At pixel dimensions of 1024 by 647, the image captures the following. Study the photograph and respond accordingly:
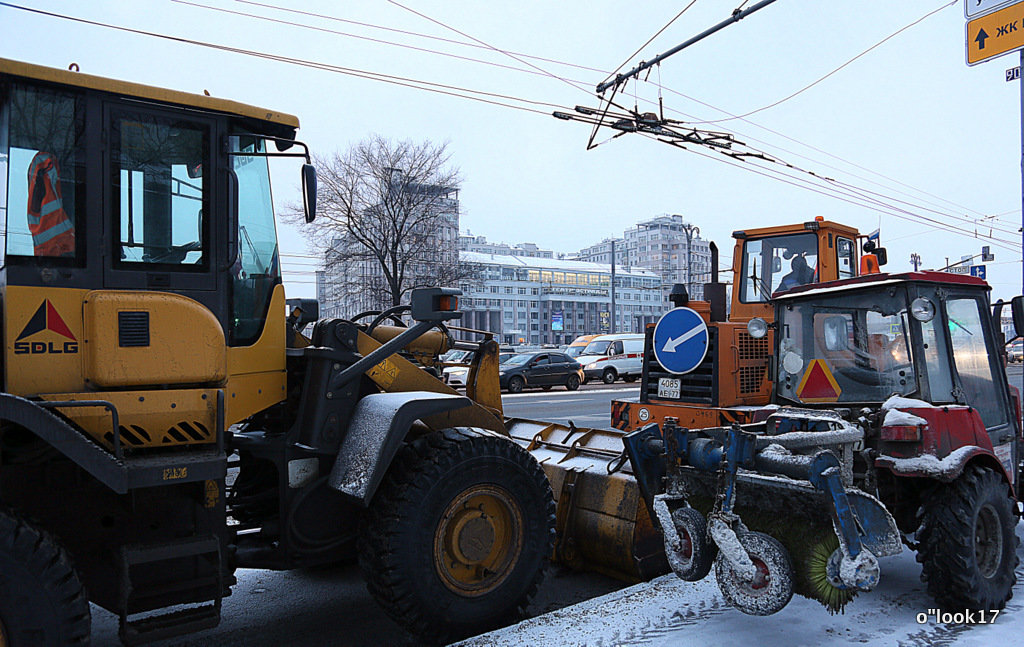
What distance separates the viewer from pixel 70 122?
10.9 ft

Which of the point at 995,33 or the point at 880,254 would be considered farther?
the point at 880,254

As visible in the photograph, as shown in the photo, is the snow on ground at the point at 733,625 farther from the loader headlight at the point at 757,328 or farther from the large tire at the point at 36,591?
the loader headlight at the point at 757,328

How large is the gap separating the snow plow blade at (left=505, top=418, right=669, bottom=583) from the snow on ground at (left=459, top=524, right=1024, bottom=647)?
50 cm

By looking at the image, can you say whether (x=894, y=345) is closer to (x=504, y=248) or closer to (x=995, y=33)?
(x=995, y=33)

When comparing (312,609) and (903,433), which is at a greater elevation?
(903,433)

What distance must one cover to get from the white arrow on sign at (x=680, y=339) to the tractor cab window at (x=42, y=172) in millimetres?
5024

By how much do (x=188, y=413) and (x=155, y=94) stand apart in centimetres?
162

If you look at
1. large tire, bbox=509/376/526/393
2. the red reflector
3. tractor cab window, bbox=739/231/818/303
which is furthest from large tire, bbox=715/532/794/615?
large tire, bbox=509/376/526/393

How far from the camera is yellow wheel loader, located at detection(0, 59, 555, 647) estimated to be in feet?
10.3

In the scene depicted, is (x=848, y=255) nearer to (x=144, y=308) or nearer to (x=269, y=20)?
(x=144, y=308)

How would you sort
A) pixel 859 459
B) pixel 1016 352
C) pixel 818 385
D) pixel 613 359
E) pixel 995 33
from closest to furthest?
pixel 859 459 < pixel 818 385 < pixel 995 33 < pixel 613 359 < pixel 1016 352

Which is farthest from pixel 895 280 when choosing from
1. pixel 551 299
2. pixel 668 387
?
pixel 551 299

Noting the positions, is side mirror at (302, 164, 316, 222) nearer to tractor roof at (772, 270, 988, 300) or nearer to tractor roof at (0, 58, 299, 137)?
tractor roof at (0, 58, 299, 137)

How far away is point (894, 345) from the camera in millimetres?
4602
